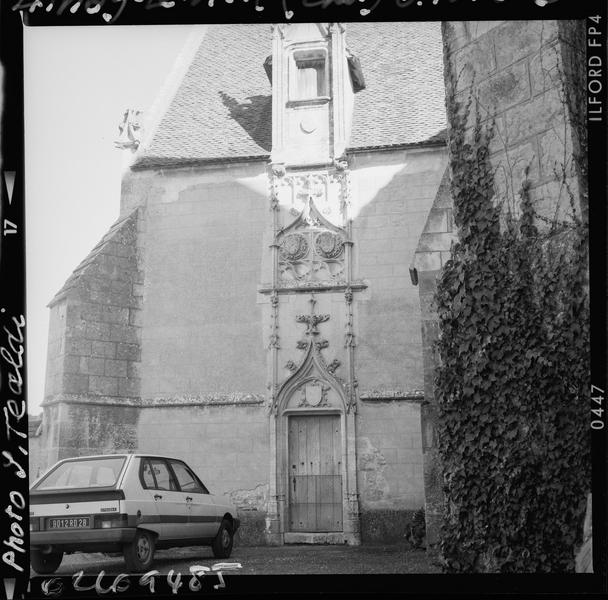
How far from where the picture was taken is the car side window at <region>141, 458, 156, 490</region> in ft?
27.3

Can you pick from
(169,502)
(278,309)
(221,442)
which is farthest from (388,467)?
(169,502)

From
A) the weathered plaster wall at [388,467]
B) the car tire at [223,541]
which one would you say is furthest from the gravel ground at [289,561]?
the weathered plaster wall at [388,467]

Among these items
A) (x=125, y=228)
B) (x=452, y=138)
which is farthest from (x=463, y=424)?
(x=125, y=228)

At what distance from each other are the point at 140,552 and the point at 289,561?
1.97 metres

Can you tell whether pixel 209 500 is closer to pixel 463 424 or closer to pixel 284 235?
pixel 463 424

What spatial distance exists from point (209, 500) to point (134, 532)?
1616mm

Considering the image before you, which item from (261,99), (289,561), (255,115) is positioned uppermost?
(261,99)

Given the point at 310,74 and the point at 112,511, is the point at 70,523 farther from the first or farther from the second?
the point at 310,74

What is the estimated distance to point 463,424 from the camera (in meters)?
7.34

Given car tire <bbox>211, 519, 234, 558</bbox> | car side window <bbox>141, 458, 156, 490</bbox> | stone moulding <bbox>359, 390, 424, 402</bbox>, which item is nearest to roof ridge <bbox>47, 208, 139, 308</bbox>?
car side window <bbox>141, 458, 156, 490</bbox>

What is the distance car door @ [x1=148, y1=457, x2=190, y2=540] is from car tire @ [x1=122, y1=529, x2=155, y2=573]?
0.78ft

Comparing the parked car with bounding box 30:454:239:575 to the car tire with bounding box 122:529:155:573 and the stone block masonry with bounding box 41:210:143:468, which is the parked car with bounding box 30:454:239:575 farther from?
the stone block masonry with bounding box 41:210:143:468

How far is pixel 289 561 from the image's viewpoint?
9.21 meters

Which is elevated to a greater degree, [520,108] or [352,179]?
[352,179]
